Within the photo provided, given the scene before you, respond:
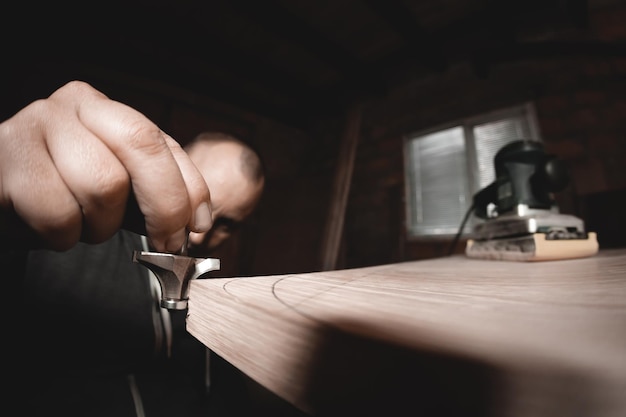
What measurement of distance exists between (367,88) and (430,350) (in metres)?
3.33

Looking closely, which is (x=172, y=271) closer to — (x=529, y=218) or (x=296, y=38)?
(x=529, y=218)

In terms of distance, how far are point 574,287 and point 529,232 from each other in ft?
2.04

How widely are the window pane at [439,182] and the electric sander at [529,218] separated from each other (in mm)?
1647

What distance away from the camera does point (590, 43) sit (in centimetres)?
167

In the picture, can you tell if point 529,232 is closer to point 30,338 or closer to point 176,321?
point 176,321

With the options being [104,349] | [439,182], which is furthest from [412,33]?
[104,349]

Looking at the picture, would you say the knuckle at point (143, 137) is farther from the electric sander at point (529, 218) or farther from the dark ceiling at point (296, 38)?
the dark ceiling at point (296, 38)

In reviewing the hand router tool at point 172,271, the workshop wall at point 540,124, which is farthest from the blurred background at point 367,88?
the hand router tool at point 172,271

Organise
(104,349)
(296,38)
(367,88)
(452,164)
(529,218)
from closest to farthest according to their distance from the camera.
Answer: (529,218) → (104,349) → (296,38) → (452,164) → (367,88)

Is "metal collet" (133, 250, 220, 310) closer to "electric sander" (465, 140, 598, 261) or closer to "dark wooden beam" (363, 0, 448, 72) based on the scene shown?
"electric sander" (465, 140, 598, 261)

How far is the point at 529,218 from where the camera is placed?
79cm

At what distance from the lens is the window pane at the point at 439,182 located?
8.81 feet

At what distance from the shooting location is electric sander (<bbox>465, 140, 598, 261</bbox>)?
0.72 m

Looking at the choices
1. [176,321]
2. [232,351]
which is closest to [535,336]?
[232,351]
